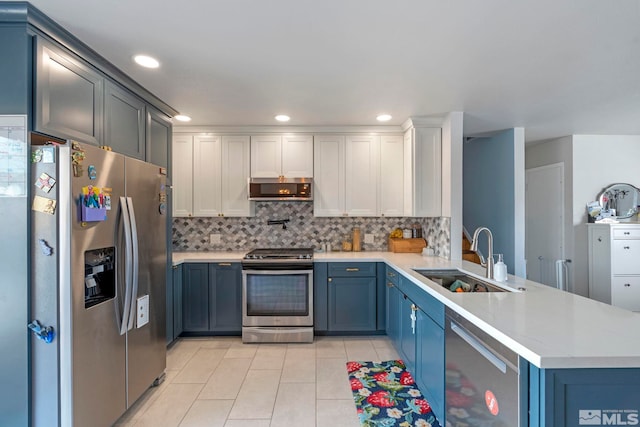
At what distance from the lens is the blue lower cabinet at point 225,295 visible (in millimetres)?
3354

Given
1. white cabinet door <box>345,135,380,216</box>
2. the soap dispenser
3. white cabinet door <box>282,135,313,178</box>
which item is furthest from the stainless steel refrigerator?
the soap dispenser

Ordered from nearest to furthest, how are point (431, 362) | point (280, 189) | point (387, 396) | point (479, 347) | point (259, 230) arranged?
1. point (479, 347)
2. point (431, 362)
3. point (387, 396)
4. point (280, 189)
5. point (259, 230)

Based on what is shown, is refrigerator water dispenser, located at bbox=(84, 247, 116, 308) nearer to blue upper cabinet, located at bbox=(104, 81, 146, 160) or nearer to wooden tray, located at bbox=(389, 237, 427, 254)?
blue upper cabinet, located at bbox=(104, 81, 146, 160)

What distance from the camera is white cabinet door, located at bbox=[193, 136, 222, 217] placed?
12.1 feet

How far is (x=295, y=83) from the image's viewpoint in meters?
2.40

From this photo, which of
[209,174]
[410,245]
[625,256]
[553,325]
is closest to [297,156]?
[209,174]

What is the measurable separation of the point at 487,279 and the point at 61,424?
2665mm

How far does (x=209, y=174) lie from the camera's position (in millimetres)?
3691

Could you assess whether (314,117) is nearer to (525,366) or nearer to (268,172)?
(268,172)

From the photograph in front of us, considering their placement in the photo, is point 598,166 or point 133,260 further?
point 598,166

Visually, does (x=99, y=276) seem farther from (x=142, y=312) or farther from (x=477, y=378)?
(x=477, y=378)

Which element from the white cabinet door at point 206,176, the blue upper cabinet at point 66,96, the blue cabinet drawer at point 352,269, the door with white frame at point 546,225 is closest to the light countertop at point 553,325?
the blue cabinet drawer at point 352,269

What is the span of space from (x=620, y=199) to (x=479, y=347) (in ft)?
14.3

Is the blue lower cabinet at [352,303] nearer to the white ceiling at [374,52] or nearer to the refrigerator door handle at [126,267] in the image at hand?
the white ceiling at [374,52]
